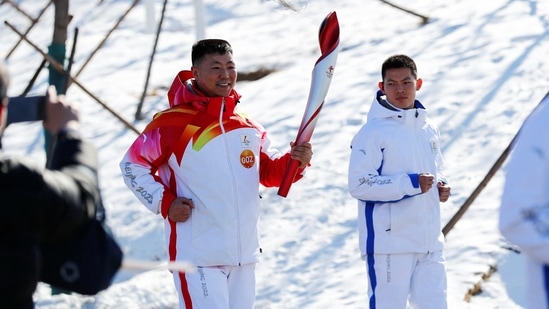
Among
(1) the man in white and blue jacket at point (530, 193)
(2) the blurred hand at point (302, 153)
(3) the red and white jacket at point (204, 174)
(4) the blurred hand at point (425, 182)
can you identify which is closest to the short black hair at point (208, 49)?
(3) the red and white jacket at point (204, 174)

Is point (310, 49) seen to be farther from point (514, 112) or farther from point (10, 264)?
point (10, 264)

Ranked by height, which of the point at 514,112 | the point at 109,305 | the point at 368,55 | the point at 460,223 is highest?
the point at 368,55

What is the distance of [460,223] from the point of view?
7.53 m

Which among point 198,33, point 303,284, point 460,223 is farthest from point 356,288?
point 198,33

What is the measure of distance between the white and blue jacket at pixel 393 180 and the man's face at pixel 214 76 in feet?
2.56

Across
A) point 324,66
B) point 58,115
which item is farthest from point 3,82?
point 324,66

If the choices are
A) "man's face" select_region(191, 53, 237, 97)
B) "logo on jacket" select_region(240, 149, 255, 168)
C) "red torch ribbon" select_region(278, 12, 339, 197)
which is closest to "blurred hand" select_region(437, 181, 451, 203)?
"red torch ribbon" select_region(278, 12, 339, 197)

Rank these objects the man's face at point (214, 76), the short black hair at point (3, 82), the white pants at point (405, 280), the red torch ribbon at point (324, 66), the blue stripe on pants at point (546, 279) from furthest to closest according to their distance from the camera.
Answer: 1. the white pants at point (405, 280)
2. the red torch ribbon at point (324, 66)
3. the man's face at point (214, 76)
4. the blue stripe on pants at point (546, 279)
5. the short black hair at point (3, 82)

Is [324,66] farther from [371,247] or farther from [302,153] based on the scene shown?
[371,247]

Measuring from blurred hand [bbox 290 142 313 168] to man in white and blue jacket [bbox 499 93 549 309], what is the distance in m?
2.40

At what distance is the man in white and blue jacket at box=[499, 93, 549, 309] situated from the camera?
2.80 m

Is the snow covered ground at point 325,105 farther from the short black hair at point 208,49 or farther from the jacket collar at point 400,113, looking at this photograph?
the short black hair at point 208,49

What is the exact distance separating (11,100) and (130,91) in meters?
8.06

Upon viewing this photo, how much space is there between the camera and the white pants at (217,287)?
16.6 ft
